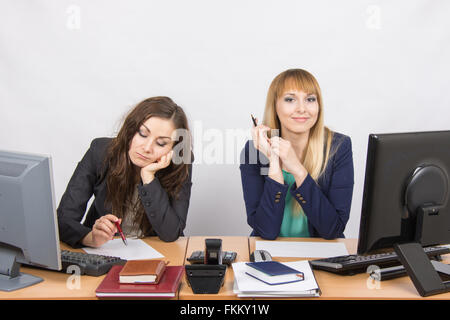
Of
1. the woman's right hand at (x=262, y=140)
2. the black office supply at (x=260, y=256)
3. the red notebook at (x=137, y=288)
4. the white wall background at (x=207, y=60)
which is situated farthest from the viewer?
the white wall background at (x=207, y=60)

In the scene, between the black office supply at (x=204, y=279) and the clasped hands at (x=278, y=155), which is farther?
the clasped hands at (x=278, y=155)

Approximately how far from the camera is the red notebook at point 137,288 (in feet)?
4.50

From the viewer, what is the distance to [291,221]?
223 cm

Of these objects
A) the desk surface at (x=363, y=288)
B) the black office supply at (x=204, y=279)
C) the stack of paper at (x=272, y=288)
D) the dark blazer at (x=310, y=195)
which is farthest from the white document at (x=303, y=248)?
the black office supply at (x=204, y=279)

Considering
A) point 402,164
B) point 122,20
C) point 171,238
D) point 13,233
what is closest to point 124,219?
point 171,238

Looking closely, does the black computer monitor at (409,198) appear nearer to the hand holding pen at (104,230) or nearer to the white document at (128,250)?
the white document at (128,250)

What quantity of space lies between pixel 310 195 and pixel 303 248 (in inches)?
9.6

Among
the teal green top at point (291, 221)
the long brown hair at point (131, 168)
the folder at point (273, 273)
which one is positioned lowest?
the teal green top at point (291, 221)

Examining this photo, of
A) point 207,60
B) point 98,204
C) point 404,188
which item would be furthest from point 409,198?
point 207,60

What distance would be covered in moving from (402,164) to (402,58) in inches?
79.8

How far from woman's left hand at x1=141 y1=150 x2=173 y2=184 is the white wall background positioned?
3.61 feet

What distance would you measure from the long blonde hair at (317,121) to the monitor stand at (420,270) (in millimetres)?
733

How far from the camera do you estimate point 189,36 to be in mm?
3152

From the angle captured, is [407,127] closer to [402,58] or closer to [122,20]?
[402,58]
